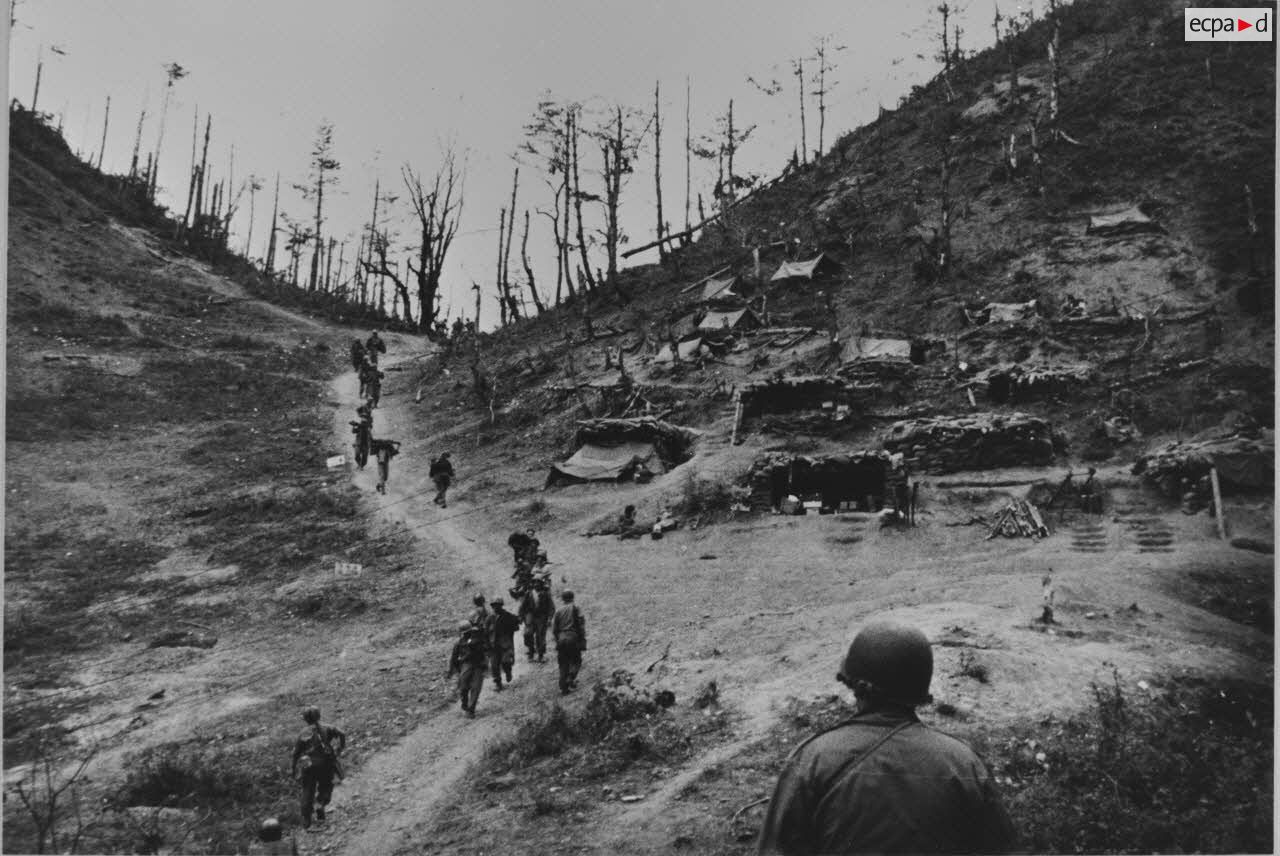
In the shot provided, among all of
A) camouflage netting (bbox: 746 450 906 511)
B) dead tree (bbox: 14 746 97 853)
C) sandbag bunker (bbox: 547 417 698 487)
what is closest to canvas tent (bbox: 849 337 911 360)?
sandbag bunker (bbox: 547 417 698 487)

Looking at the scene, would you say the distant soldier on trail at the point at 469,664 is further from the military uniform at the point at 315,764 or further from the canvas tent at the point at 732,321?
the canvas tent at the point at 732,321

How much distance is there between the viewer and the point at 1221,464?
13945 millimetres

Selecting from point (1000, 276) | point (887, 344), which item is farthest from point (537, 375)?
point (1000, 276)

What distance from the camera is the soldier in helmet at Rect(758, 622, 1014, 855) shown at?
2328 millimetres

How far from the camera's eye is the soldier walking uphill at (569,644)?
9422 mm

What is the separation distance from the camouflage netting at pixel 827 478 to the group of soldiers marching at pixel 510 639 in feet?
23.2

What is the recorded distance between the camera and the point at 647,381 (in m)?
25.8

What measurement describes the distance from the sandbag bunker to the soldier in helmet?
17176 millimetres

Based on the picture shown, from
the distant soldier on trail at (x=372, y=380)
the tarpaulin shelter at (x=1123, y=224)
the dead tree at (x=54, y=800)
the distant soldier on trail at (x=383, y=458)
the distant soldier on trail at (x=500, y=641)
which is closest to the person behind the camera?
the dead tree at (x=54, y=800)

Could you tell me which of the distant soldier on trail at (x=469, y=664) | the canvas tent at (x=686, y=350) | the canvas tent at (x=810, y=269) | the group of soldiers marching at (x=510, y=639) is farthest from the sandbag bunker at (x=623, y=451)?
the canvas tent at (x=810, y=269)

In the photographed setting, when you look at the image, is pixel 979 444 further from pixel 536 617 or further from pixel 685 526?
pixel 536 617

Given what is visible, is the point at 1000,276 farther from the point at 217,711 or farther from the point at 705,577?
the point at 217,711

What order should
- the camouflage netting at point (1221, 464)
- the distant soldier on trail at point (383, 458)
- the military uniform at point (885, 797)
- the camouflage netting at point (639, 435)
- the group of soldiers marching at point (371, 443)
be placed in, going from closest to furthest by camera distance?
the military uniform at point (885, 797) → the camouflage netting at point (1221, 464) → the distant soldier on trail at point (383, 458) → the group of soldiers marching at point (371, 443) → the camouflage netting at point (639, 435)

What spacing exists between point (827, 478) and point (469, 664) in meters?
10.2
